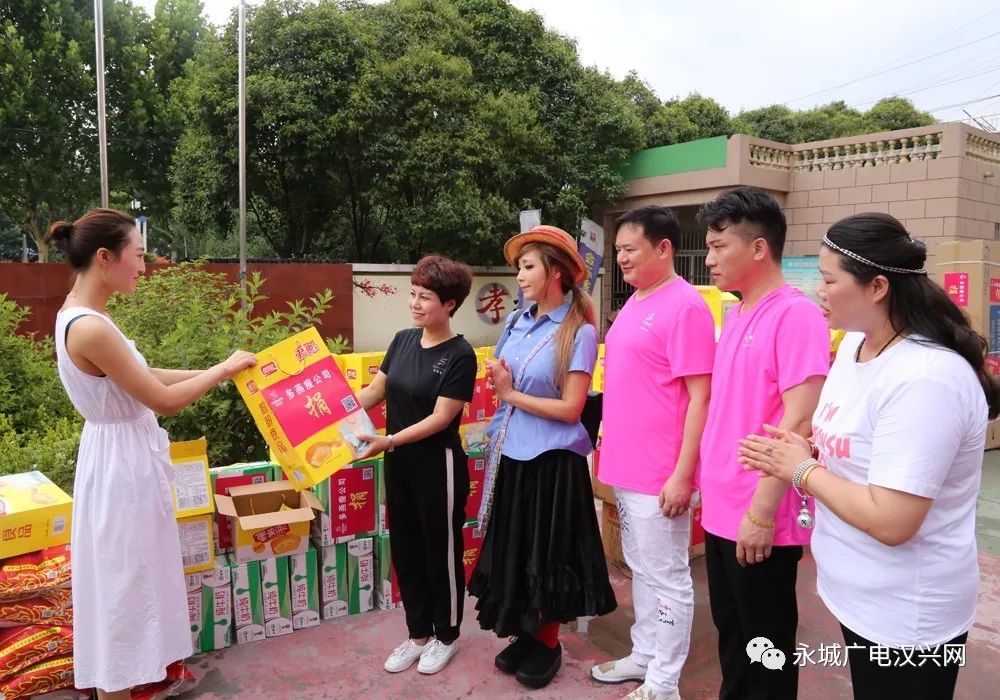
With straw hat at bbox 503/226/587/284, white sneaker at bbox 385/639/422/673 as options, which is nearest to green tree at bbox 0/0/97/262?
white sneaker at bbox 385/639/422/673

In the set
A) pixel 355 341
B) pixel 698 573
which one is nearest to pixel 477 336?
pixel 355 341

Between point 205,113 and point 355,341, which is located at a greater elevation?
point 205,113

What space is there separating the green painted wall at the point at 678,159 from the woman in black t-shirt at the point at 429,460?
11031 mm

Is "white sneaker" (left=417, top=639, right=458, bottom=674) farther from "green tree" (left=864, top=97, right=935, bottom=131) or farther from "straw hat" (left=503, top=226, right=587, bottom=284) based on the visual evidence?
"green tree" (left=864, top=97, right=935, bottom=131)

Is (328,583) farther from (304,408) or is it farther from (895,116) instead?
(895,116)

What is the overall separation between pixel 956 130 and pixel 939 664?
438 inches

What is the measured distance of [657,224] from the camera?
2033 mm

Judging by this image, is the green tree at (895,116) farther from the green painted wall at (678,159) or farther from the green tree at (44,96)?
the green tree at (44,96)

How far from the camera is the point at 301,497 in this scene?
2.73 m

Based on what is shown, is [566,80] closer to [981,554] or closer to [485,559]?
[981,554]

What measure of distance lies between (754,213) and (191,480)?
6.77 feet

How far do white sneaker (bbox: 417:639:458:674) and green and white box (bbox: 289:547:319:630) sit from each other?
0.56 m

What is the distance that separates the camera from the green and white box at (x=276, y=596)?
2580 mm

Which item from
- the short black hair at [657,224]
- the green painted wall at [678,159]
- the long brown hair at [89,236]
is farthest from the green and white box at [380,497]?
the green painted wall at [678,159]
